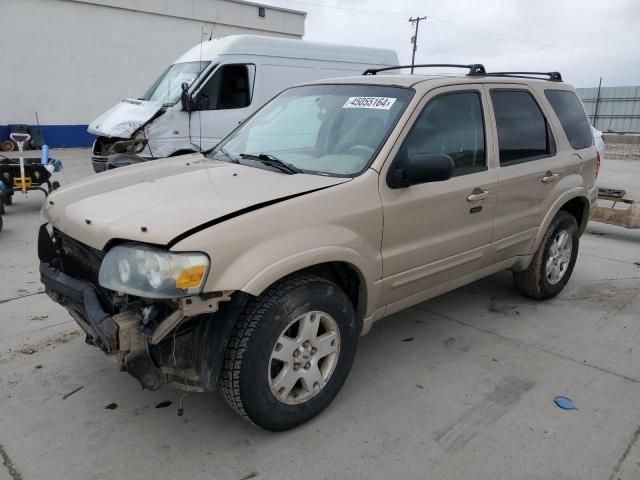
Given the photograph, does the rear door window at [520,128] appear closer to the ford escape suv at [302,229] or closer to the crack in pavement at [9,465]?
the ford escape suv at [302,229]

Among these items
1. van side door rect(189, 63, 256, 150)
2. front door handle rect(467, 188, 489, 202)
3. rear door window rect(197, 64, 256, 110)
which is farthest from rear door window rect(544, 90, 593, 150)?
rear door window rect(197, 64, 256, 110)

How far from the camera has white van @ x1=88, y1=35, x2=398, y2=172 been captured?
8.24m

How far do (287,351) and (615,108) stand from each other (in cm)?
Answer: 3175

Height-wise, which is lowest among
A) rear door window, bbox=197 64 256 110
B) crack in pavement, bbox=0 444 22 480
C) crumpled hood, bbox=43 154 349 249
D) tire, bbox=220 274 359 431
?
crack in pavement, bbox=0 444 22 480

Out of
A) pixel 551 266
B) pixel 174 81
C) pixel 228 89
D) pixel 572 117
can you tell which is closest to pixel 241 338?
pixel 551 266

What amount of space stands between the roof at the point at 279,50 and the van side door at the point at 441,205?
6166 mm

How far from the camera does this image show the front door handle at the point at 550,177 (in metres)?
4.05

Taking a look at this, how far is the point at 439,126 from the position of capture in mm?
3332

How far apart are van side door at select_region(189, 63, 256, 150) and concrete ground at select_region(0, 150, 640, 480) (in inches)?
188

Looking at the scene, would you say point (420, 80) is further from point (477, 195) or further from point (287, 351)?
point (287, 351)

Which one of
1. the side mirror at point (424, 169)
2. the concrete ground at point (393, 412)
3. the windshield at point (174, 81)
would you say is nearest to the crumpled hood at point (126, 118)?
the windshield at point (174, 81)

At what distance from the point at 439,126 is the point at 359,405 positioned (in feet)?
6.00

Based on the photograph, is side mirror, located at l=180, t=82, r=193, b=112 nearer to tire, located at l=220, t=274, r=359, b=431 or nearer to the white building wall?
tire, located at l=220, t=274, r=359, b=431

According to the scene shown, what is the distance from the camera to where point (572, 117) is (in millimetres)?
4496
